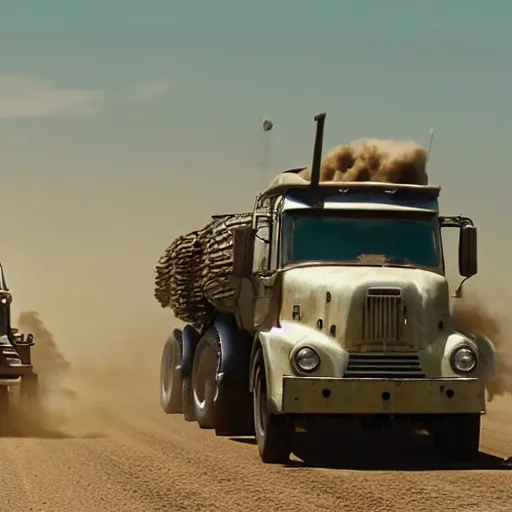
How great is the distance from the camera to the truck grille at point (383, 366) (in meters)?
14.7

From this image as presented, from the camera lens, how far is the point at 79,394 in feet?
101

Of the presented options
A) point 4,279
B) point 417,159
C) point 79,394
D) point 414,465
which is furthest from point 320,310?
point 79,394

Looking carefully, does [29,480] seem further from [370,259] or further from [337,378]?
[370,259]

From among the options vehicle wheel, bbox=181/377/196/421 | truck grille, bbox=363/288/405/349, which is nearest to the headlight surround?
truck grille, bbox=363/288/405/349

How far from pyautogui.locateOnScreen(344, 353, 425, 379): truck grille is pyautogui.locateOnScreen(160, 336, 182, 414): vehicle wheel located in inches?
310

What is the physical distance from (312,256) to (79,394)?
636 inches

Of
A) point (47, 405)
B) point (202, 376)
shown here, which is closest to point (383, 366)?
point (202, 376)

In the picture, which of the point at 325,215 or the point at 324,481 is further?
the point at 325,215

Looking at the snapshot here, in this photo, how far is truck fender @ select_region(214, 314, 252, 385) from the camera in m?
17.9

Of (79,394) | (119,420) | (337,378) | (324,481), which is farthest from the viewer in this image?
(79,394)

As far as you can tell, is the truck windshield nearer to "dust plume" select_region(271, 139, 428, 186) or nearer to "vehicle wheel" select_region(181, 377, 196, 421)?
"dust plume" select_region(271, 139, 428, 186)

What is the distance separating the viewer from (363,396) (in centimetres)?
1449

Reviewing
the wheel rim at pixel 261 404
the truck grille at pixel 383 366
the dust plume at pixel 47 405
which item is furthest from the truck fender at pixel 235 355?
the truck grille at pixel 383 366

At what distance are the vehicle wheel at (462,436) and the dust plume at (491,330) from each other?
2.70 m
